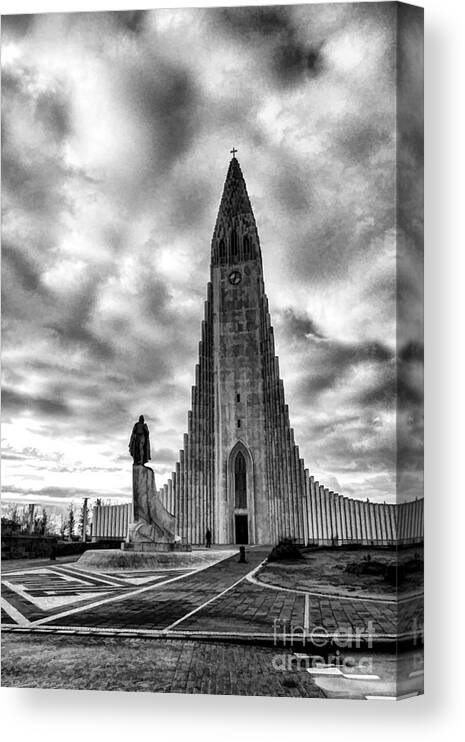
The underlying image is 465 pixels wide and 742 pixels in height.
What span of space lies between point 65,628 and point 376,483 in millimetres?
3908

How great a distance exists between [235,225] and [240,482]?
3.12 metres

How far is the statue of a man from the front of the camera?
448 inches

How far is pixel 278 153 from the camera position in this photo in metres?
11.2

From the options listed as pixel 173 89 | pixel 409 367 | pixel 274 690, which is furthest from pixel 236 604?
pixel 173 89

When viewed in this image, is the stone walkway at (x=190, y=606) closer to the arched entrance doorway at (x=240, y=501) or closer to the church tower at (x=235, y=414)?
the arched entrance doorway at (x=240, y=501)

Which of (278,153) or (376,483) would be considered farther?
(278,153)

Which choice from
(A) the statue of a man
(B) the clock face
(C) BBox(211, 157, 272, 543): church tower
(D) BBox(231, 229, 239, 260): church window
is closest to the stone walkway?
Result: (C) BBox(211, 157, 272, 543): church tower

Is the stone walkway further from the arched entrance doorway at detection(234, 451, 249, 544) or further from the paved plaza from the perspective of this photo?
the arched entrance doorway at detection(234, 451, 249, 544)

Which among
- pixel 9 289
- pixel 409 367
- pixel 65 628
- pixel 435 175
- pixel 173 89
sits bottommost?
pixel 65 628

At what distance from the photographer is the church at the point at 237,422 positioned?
37.3 ft

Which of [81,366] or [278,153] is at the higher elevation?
[278,153]

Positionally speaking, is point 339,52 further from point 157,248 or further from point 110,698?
point 110,698

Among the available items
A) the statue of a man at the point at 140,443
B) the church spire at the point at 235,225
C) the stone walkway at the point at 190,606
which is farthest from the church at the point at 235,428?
the stone walkway at the point at 190,606

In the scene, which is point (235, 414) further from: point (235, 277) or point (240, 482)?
point (235, 277)
